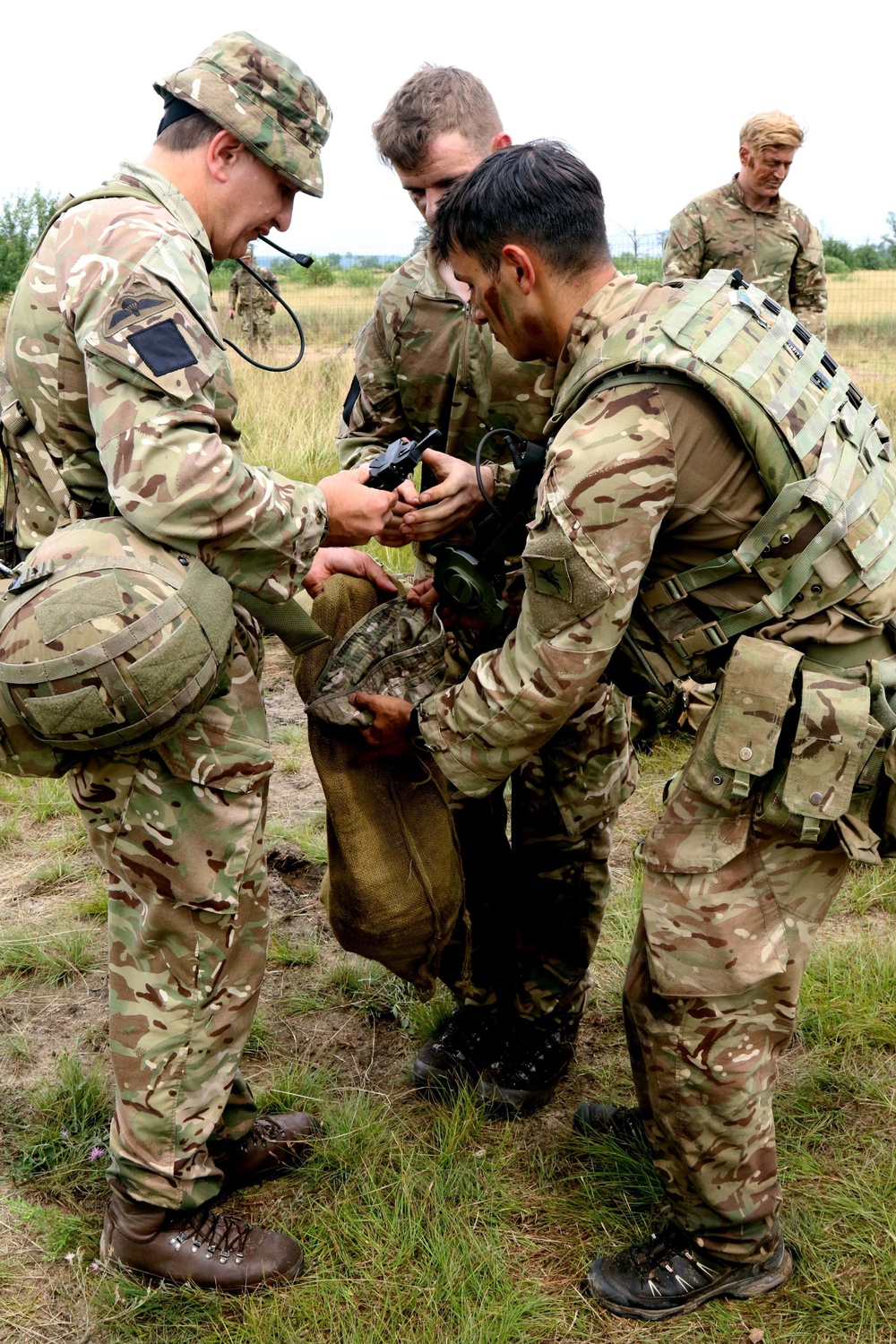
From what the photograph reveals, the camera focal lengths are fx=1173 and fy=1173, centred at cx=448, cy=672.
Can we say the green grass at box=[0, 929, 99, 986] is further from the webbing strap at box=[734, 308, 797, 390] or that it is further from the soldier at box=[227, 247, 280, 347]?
the soldier at box=[227, 247, 280, 347]

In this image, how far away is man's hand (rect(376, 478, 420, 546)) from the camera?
2.77 m

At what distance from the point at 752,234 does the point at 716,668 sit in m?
6.46

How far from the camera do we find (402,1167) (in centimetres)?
297

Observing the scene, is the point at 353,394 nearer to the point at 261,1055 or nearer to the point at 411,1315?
the point at 261,1055

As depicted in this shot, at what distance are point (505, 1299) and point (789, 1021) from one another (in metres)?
0.89

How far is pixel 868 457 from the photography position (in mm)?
2445

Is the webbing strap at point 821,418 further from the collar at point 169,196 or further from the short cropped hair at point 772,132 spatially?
the short cropped hair at point 772,132

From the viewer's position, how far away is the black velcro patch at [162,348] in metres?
2.13

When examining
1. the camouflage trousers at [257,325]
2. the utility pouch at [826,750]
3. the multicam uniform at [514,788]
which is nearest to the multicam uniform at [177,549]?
the multicam uniform at [514,788]

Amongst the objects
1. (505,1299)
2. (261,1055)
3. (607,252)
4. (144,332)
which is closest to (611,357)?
(607,252)

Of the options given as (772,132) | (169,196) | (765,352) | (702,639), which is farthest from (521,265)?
(772,132)

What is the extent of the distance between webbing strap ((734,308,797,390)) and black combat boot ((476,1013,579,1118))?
1974 millimetres

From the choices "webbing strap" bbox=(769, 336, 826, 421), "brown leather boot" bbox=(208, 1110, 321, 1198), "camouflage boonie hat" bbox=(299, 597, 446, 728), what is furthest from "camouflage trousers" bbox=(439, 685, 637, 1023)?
"webbing strap" bbox=(769, 336, 826, 421)

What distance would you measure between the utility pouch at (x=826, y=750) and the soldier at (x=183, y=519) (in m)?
1.05
